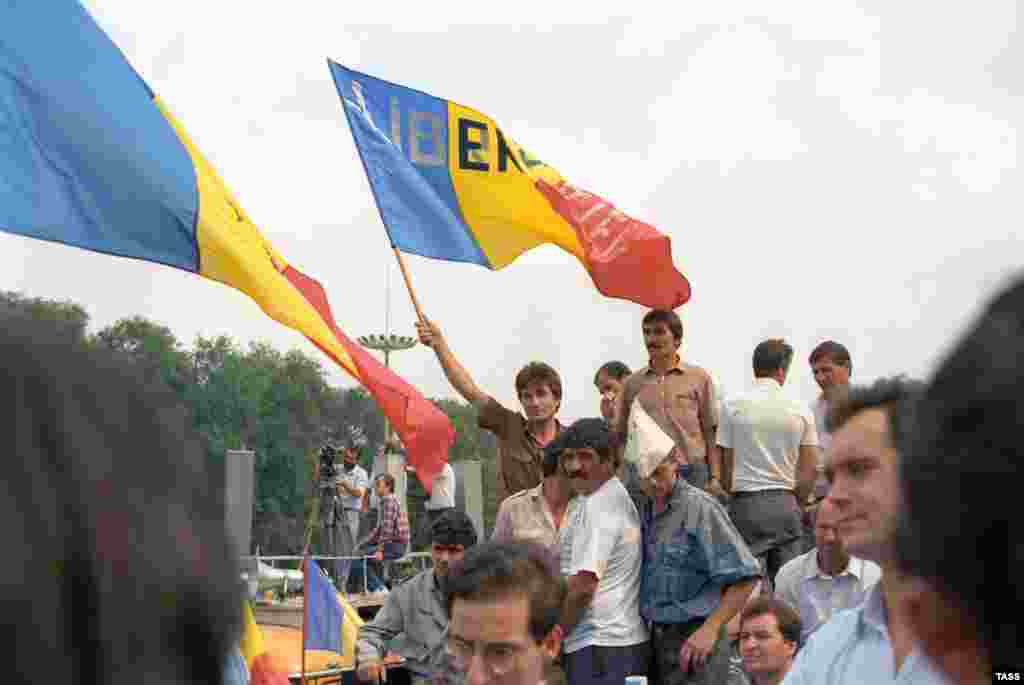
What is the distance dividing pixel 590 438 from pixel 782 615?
1255 millimetres

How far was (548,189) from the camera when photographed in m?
10.2

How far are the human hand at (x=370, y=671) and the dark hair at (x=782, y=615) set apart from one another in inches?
82.0

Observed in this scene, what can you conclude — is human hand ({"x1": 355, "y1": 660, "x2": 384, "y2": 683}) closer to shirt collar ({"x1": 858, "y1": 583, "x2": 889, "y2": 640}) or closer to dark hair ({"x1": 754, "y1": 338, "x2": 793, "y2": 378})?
dark hair ({"x1": 754, "y1": 338, "x2": 793, "y2": 378})

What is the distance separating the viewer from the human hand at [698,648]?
6.73 meters

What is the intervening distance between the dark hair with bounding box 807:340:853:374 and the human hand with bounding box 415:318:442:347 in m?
2.13

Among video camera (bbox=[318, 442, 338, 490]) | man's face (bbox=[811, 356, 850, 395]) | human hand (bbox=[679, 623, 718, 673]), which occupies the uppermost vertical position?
video camera (bbox=[318, 442, 338, 490])

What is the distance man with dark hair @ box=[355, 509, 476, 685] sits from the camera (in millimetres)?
7559

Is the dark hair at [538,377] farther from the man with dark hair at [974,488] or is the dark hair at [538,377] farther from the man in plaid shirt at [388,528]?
the man in plaid shirt at [388,528]

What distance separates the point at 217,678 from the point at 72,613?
117mm

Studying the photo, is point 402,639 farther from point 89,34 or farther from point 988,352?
point 988,352

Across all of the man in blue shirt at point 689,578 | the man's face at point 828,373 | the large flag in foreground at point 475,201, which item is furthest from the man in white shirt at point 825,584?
the large flag in foreground at point 475,201

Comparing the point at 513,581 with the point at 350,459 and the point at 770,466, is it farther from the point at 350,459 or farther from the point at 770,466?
the point at 350,459

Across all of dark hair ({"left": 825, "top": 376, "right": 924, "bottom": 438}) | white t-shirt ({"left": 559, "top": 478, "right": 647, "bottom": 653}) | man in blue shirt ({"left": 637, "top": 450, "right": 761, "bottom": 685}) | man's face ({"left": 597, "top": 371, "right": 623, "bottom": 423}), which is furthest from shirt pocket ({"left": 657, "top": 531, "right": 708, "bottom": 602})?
dark hair ({"left": 825, "top": 376, "right": 924, "bottom": 438})

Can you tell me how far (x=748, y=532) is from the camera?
8227 mm
